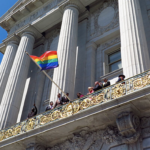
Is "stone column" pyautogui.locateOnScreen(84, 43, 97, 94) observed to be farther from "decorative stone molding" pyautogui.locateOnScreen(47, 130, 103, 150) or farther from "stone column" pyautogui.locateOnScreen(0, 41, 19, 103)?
"stone column" pyautogui.locateOnScreen(0, 41, 19, 103)

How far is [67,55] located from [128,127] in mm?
8356

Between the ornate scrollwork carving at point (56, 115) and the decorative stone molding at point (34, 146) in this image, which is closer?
the ornate scrollwork carving at point (56, 115)

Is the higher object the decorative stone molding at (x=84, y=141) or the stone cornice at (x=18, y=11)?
the stone cornice at (x=18, y=11)

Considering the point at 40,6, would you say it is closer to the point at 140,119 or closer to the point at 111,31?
the point at 111,31

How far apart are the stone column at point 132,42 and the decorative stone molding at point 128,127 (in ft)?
7.97

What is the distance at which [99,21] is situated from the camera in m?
22.0

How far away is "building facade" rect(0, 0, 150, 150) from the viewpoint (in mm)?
11716

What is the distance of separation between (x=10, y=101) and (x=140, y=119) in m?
10.9

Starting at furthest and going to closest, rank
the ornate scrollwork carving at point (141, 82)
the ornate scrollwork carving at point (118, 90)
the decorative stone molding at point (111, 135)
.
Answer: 1. the decorative stone molding at point (111, 135)
2. the ornate scrollwork carving at point (118, 90)
3. the ornate scrollwork carving at point (141, 82)

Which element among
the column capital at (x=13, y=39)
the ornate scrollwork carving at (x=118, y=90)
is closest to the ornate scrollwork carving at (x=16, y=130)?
the ornate scrollwork carving at (x=118, y=90)

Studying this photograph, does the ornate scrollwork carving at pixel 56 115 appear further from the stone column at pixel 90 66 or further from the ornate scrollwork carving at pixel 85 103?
the stone column at pixel 90 66

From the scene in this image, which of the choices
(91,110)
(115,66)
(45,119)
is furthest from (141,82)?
(115,66)

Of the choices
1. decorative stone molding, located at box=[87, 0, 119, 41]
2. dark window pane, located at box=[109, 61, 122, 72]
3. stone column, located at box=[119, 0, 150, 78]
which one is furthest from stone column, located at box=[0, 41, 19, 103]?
stone column, located at box=[119, 0, 150, 78]

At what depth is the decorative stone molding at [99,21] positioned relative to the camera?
2067cm
